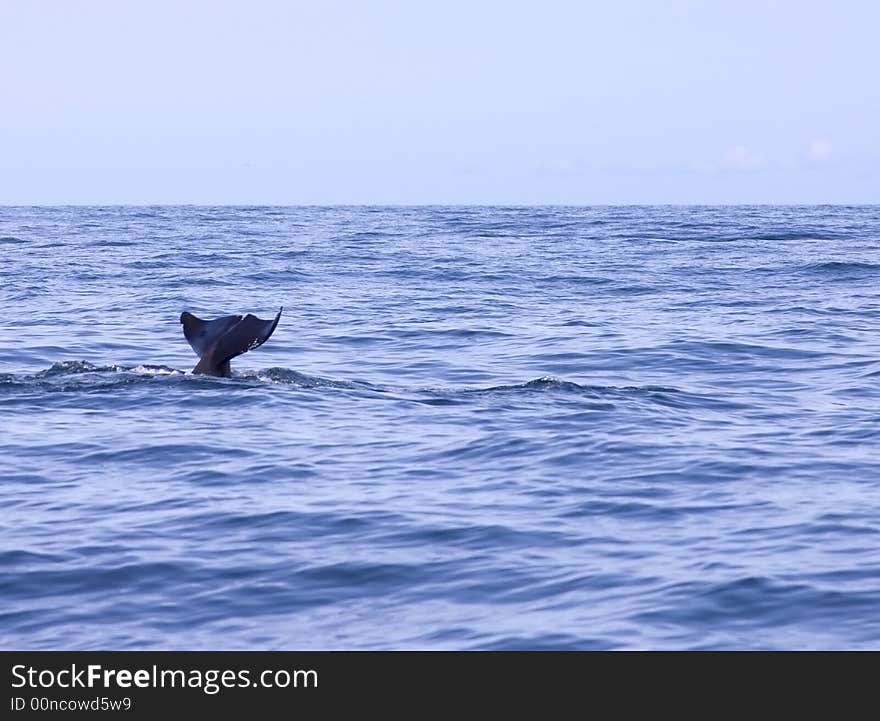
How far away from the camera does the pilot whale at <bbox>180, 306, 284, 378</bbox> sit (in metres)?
15.9

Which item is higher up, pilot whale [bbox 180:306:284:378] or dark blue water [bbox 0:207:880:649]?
pilot whale [bbox 180:306:284:378]

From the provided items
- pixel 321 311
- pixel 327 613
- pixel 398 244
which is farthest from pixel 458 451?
pixel 398 244

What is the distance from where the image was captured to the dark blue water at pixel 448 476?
341 inches

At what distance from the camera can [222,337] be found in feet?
53.4

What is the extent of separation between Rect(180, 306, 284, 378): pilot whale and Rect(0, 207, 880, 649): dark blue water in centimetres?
24

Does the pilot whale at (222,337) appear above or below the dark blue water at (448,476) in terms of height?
above

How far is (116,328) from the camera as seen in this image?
77.0 feet

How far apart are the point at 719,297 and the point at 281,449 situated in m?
16.5

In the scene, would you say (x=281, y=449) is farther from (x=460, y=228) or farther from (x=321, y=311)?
(x=460, y=228)

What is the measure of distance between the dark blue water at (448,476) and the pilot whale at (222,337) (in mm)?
244

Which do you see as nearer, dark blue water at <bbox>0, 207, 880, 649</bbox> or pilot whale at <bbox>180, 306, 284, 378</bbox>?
dark blue water at <bbox>0, 207, 880, 649</bbox>

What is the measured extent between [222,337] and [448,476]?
488cm

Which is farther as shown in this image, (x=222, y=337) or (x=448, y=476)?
(x=222, y=337)
